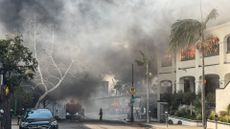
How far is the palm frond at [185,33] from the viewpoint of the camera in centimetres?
4262

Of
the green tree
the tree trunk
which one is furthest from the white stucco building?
the tree trunk

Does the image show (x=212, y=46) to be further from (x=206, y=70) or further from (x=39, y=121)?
(x=39, y=121)

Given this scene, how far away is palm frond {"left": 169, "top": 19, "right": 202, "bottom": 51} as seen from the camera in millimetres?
42625

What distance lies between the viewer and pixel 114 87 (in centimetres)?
10050

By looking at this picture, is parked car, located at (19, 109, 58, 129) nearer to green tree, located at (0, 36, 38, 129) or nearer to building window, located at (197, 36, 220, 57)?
green tree, located at (0, 36, 38, 129)

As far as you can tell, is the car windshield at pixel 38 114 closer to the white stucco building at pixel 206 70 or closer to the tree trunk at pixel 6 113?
the tree trunk at pixel 6 113

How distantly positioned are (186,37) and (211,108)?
8.55 m

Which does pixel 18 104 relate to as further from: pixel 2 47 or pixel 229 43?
pixel 2 47

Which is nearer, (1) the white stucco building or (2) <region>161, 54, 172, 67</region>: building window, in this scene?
(1) the white stucco building

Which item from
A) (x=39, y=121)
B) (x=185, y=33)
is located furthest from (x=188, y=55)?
(x=39, y=121)

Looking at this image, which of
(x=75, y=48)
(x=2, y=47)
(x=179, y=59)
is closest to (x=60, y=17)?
(x=75, y=48)

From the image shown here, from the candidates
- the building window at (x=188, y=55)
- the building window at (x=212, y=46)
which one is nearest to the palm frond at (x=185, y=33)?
the building window at (x=212, y=46)

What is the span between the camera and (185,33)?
145ft

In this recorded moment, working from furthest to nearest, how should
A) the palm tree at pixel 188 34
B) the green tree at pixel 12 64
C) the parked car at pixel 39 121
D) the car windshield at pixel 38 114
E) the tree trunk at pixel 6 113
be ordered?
1. the palm tree at pixel 188 34
2. the green tree at pixel 12 64
3. the tree trunk at pixel 6 113
4. the car windshield at pixel 38 114
5. the parked car at pixel 39 121
